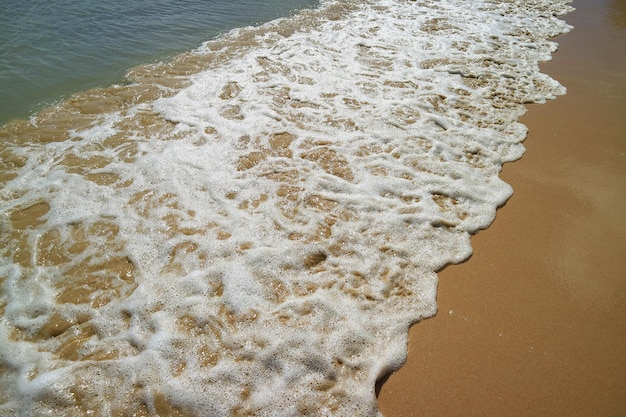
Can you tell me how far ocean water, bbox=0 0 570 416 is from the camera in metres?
2.60

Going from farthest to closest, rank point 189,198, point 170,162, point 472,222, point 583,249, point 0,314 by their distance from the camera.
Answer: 1. point 170,162
2. point 189,198
3. point 472,222
4. point 583,249
5. point 0,314

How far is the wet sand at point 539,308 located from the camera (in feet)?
8.22

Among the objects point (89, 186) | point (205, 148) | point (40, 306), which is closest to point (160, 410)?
Result: point (40, 306)

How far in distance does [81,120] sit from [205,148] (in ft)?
7.05

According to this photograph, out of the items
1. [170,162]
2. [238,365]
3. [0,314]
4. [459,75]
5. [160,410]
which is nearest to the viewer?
[160,410]

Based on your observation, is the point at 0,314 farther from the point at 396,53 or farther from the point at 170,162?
the point at 396,53

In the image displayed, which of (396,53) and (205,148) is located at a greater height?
(396,53)

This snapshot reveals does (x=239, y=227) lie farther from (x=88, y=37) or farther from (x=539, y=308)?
(x=88, y=37)

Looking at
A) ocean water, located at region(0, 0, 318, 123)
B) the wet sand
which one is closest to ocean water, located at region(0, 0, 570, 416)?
the wet sand

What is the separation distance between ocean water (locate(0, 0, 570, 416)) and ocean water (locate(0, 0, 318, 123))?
0.58 m

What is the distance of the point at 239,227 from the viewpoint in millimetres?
3662

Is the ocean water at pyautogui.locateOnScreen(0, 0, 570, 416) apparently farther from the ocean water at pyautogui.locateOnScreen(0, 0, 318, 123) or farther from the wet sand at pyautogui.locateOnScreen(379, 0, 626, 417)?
the ocean water at pyautogui.locateOnScreen(0, 0, 318, 123)

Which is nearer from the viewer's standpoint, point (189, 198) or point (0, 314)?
point (0, 314)

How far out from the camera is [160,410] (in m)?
2.42
